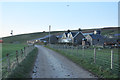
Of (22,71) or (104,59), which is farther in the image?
(104,59)

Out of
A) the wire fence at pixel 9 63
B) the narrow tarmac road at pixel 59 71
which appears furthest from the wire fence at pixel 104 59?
the wire fence at pixel 9 63

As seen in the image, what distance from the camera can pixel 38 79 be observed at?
7340 millimetres

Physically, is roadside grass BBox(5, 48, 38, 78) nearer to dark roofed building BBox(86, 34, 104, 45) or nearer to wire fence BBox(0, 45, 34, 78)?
wire fence BBox(0, 45, 34, 78)

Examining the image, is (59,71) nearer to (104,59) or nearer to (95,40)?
(104,59)

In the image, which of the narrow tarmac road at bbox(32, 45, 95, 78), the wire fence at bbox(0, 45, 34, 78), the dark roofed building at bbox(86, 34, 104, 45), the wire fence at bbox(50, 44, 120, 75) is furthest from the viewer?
the dark roofed building at bbox(86, 34, 104, 45)

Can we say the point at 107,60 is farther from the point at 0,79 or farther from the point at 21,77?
the point at 0,79

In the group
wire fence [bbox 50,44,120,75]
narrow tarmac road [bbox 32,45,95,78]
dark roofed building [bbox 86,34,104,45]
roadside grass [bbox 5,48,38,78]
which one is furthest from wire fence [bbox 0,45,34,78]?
Result: dark roofed building [bbox 86,34,104,45]

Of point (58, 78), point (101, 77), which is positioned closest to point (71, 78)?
point (58, 78)

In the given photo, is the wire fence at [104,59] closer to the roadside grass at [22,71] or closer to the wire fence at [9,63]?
the roadside grass at [22,71]

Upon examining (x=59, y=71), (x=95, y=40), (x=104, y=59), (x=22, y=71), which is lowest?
(x=59, y=71)

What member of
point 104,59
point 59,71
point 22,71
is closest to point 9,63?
point 22,71

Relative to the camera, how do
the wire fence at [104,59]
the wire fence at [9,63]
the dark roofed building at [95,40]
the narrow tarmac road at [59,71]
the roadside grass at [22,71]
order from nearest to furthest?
1. the roadside grass at [22,71]
2. the wire fence at [9,63]
3. the narrow tarmac road at [59,71]
4. the wire fence at [104,59]
5. the dark roofed building at [95,40]

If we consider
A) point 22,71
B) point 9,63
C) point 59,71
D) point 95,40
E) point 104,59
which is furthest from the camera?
point 95,40

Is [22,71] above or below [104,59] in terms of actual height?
below
